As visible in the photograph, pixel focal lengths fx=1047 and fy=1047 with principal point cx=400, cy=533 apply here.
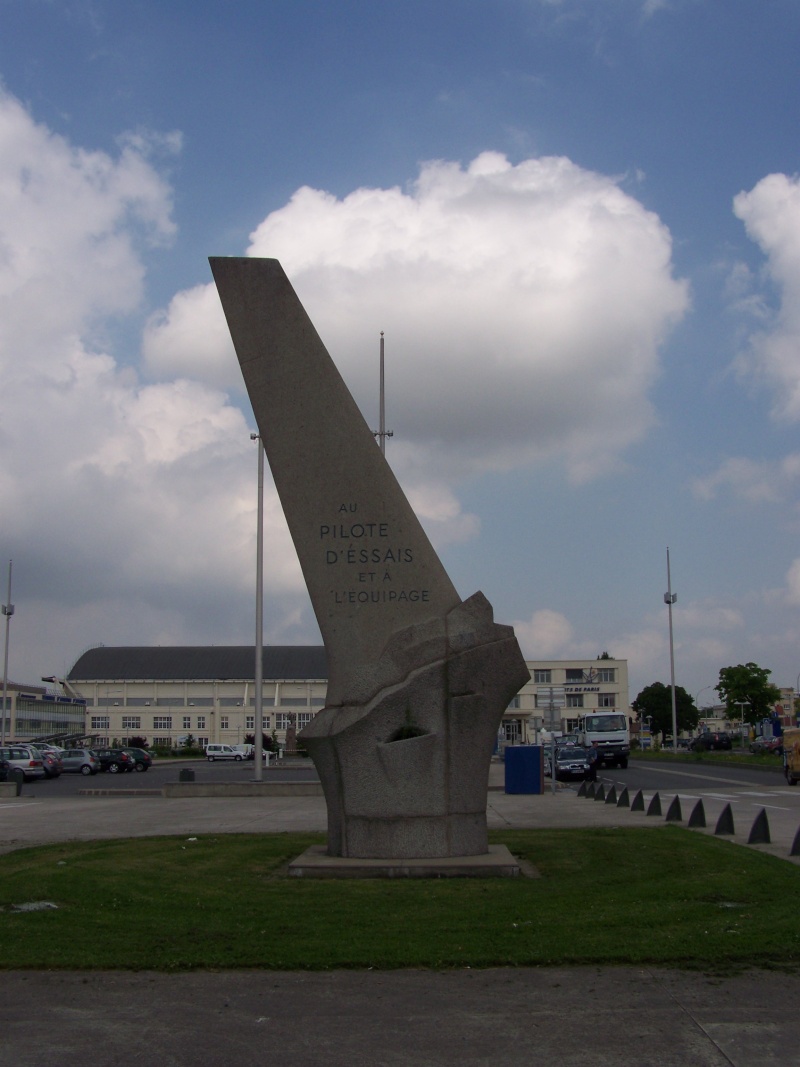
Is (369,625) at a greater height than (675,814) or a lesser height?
greater

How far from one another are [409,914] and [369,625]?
385cm

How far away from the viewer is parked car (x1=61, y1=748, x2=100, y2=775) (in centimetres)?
5422

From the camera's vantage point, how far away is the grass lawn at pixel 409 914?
7.82m

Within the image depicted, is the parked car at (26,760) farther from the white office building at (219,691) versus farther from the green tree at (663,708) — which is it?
the green tree at (663,708)

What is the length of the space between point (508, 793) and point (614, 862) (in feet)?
58.4

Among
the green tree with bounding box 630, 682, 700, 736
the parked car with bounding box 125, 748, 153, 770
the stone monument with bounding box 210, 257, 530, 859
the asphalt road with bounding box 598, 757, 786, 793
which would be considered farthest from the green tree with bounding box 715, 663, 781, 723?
the stone monument with bounding box 210, 257, 530, 859

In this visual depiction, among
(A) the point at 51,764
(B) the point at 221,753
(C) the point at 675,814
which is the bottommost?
(B) the point at 221,753

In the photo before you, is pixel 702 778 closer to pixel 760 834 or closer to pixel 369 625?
pixel 760 834

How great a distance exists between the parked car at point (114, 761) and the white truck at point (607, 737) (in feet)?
81.0

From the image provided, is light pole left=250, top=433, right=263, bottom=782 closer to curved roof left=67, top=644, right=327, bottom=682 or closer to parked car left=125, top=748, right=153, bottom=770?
parked car left=125, top=748, right=153, bottom=770

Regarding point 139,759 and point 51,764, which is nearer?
point 51,764

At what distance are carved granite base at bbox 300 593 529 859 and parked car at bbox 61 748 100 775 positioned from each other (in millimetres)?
45707

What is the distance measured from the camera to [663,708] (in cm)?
13000

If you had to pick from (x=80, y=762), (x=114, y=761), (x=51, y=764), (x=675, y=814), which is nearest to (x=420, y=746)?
(x=675, y=814)
